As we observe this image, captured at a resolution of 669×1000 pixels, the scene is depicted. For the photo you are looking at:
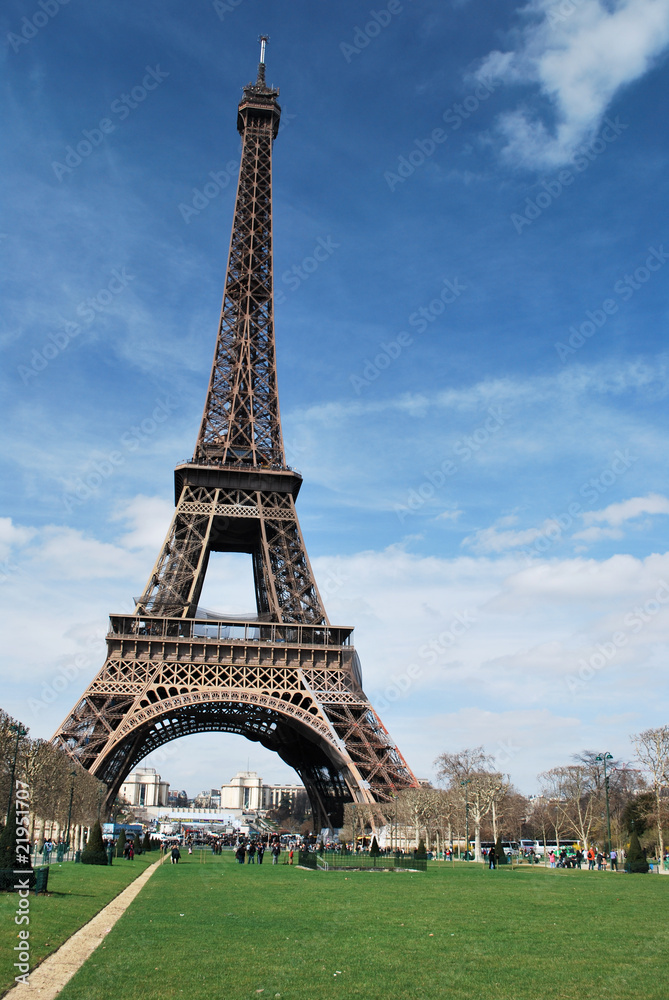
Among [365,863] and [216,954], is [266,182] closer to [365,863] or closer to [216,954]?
[365,863]

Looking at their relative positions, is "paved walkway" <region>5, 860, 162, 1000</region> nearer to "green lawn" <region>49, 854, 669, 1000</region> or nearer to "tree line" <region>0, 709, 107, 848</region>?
"green lawn" <region>49, 854, 669, 1000</region>

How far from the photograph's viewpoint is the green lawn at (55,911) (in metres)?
13.7

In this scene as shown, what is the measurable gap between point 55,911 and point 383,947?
9.29 meters

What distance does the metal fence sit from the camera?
141 ft

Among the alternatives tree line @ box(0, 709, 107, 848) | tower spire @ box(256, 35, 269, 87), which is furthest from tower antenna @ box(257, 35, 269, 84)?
tree line @ box(0, 709, 107, 848)

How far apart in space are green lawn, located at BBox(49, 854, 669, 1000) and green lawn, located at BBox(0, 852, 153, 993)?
3.54 ft

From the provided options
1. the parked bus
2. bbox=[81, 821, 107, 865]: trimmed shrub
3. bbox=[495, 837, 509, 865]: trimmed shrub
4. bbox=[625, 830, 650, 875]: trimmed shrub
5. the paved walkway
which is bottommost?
the parked bus

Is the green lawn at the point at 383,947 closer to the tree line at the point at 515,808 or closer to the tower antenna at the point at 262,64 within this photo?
the tree line at the point at 515,808

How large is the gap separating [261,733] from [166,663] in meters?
20.6

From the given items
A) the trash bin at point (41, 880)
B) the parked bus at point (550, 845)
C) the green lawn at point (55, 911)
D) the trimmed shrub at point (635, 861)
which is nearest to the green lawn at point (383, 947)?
the green lawn at point (55, 911)

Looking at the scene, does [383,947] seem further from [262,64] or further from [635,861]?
[262,64]

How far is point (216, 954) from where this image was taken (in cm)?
1413

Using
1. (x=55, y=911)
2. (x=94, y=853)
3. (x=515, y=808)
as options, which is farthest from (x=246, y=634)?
(x=515, y=808)

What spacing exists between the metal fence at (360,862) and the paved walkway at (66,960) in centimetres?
2311
